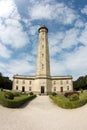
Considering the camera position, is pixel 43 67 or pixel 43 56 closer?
pixel 43 67

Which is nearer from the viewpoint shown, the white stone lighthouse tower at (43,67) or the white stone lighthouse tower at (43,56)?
the white stone lighthouse tower at (43,67)

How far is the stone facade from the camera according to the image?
2347 inches

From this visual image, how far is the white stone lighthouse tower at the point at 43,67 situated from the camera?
59438 millimetres

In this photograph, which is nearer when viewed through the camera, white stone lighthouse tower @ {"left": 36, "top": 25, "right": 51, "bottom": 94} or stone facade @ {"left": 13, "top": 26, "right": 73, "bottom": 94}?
white stone lighthouse tower @ {"left": 36, "top": 25, "right": 51, "bottom": 94}

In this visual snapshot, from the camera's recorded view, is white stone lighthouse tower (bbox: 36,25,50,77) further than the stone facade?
Yes

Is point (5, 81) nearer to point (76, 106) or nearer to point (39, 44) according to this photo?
point (39, 44)

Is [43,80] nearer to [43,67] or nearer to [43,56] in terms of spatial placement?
[43,67]

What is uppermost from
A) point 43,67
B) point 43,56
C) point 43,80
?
point 43,56

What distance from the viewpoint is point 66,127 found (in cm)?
1099

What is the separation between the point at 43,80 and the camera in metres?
59.4

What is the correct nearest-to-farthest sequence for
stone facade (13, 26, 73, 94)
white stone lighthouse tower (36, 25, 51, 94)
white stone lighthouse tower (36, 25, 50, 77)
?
1. white stone lighthouse tower (36, 25, 51, 94)
2. stone facade (13, 26, 73, 94)
3. white stone lighthouse tower (36, 25, 50, 77)

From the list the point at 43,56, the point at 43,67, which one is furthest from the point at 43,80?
the point at 43,56

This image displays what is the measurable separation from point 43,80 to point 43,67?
438 cm

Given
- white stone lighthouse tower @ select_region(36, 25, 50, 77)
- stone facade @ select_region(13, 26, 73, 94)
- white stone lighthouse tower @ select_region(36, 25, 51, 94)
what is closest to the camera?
white stone lighthouse tower @ select_region(36, 25, 51, 94)
